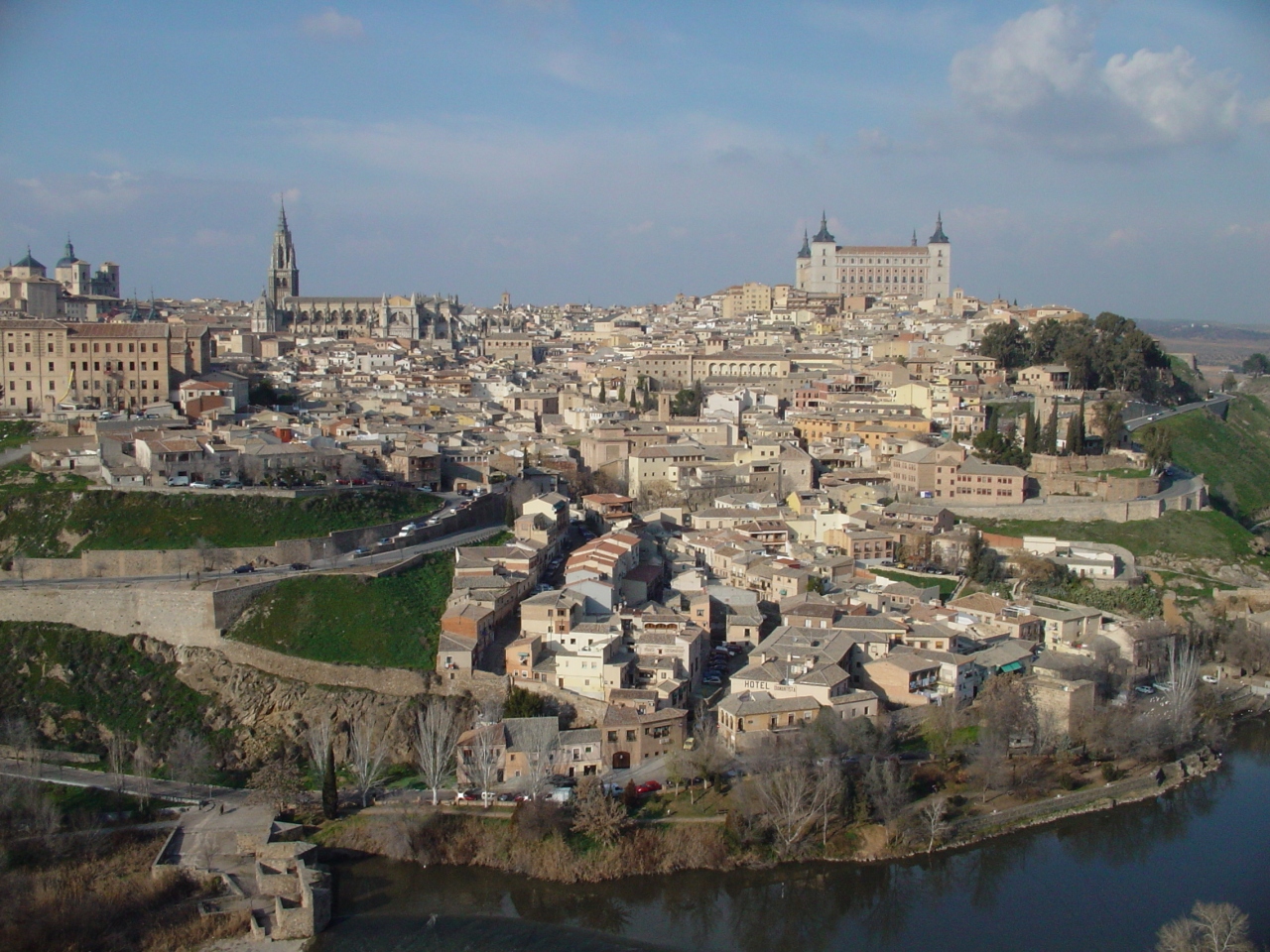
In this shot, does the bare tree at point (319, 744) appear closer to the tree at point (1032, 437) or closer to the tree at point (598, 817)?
the tree at point (598, 817)

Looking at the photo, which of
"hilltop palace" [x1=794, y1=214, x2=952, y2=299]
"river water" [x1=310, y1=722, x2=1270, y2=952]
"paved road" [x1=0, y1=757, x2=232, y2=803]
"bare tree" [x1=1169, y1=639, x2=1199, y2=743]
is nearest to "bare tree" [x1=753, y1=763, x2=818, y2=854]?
"river water" [x1=310, y1=722, x2=1270, y2=952]

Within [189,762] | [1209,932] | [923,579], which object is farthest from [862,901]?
[923,579]

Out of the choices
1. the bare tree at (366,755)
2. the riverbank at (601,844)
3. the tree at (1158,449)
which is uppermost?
the tree at (1158,449)


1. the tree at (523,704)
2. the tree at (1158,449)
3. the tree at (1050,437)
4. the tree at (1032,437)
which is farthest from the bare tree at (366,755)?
the tree at (1158,449)

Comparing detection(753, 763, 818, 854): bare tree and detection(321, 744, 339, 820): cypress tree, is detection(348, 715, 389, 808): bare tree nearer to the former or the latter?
detection(321, 744, 339, 820): cypress tree

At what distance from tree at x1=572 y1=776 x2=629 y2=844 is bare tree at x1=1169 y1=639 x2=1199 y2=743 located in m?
7.68

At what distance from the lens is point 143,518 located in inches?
734

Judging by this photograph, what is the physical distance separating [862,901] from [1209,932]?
11.0ft

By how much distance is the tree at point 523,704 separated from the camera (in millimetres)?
15180

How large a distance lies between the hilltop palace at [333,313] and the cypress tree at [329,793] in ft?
112

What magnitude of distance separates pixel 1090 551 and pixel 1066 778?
711 cm

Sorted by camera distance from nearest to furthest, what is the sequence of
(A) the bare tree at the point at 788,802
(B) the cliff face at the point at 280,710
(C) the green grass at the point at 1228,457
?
(A) the bare tree at the point at 788,802
(B) the cliff face at the point at 280,710
(C) the green grass at the point at 1228,457

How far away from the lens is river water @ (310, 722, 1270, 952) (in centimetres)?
1198

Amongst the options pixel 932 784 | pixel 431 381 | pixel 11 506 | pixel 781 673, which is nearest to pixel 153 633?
pixel 11 506
